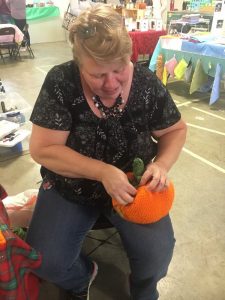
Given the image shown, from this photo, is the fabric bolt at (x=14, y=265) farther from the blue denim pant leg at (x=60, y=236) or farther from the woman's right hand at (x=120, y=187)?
the woman's right hand at (x=120, y=187)

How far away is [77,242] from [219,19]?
3021 mm

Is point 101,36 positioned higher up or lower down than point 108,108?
higher up

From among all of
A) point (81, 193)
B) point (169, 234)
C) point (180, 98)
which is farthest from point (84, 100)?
point (180, 98)

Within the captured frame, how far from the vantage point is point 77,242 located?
1.02 meters

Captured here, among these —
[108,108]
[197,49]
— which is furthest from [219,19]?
[108,108]

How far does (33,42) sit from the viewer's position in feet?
23.7

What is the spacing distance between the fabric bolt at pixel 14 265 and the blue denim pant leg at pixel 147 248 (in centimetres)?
31

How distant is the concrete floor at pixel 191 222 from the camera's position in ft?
4.07

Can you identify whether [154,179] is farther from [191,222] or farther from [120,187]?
[191,222]

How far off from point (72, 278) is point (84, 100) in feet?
2.02

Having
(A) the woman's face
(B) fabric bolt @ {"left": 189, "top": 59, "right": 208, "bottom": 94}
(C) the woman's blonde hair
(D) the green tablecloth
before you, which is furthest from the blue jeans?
(D) the green tablecloth

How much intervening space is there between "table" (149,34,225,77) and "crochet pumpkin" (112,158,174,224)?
222 cm

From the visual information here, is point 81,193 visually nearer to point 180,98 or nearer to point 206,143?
point 206,143

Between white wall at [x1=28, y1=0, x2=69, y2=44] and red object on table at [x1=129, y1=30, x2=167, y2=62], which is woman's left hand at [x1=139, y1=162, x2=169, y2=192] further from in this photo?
white wall at [x1=28, y1=0, x2=69, y2=44]
